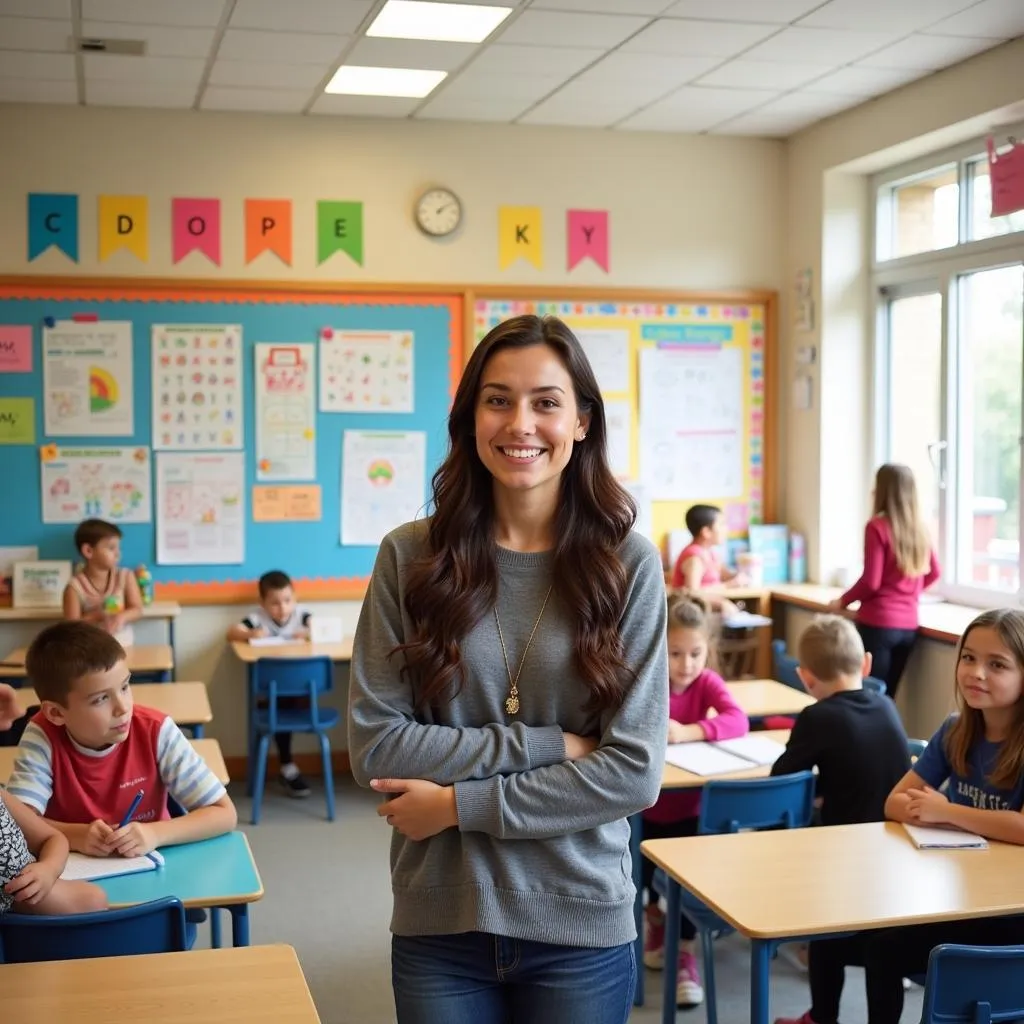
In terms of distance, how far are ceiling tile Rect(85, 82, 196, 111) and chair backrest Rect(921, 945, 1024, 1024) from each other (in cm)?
454

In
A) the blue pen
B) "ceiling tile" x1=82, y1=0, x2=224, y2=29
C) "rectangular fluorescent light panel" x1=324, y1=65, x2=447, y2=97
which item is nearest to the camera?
the blue pen

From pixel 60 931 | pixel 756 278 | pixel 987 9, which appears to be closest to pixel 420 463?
pixel 756 278

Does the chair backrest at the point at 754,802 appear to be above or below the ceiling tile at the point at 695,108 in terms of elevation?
below

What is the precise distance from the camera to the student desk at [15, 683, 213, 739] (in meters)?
4.06

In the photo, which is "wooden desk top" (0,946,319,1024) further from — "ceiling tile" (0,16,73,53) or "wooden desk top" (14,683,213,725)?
"ceiling tile" (0,16,73,53)

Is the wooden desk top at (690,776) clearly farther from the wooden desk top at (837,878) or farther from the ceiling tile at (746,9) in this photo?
the ceiling tile at (746,9)

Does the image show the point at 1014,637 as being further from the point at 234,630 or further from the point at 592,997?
the point at 234,630

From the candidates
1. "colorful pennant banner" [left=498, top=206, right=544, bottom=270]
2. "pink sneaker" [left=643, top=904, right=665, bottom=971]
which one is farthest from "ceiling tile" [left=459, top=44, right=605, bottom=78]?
"pink sneaker" [left=643, top=904, right=665, bottom=971]

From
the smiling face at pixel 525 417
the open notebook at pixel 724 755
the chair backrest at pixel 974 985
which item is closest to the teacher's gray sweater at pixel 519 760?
the smiling face at pixel 525 417

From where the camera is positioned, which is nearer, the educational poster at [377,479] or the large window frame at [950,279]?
the large window frame at [950,279]

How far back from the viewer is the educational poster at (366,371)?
19.5 ft

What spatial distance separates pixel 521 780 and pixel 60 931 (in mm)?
1031

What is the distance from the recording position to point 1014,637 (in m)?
2.79

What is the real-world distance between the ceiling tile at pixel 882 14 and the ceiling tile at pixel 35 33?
2624 millimetres
